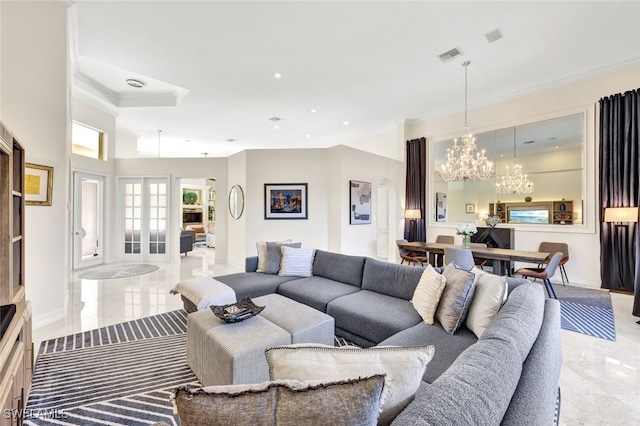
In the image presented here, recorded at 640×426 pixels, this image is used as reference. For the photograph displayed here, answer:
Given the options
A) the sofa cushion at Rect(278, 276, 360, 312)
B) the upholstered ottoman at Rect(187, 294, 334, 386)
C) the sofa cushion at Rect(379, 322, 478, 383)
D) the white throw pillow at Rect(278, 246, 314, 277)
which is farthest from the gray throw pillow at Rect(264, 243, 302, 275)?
the sofa cushion at Rect(379, 322, 478, 383)

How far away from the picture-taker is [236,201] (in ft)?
20.8

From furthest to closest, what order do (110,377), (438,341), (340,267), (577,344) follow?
(340,267) < (577,344) < (110,377) < (438,341)

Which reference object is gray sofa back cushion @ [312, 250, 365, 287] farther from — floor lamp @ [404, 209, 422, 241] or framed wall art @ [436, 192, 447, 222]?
framed wall art @ [436, 192, 447, 222]

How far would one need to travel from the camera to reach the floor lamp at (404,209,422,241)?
6867 mm

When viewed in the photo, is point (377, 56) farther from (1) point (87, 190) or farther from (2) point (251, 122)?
(1) point (87, 190)

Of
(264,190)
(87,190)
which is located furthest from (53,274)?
(87,190)

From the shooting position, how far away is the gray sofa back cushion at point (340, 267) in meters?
3.25

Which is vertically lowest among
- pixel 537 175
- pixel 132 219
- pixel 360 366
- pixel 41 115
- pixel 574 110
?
pixel 360 366

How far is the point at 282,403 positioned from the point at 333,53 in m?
4.54

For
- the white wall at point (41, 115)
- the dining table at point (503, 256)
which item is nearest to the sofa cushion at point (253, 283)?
the white wall at point (41, 115)

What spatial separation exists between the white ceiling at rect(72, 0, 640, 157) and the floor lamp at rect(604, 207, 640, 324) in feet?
7.56

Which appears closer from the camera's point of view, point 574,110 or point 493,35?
point 493,35

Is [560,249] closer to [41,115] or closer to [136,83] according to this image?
[41,115]

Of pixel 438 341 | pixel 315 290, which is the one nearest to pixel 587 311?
pixel 438 341
